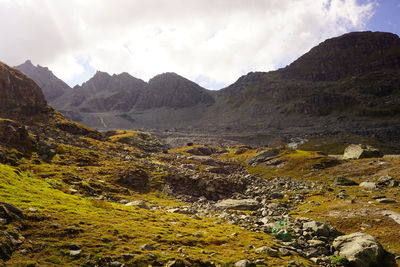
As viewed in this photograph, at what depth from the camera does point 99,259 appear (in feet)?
49.3

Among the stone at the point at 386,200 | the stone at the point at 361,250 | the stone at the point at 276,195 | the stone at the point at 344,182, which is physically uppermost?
the stone at the point at 361,250

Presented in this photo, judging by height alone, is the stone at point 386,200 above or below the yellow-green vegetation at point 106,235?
below

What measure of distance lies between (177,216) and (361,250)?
17.6 metres

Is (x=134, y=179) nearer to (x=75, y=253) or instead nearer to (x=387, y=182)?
(x=75, y=253)

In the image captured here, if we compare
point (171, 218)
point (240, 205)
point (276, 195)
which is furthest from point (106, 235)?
point (276, 195)

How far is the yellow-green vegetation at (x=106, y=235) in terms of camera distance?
15.4m

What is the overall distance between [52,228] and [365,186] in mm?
46497

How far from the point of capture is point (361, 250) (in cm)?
2033

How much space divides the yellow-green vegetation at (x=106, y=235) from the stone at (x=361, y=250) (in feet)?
17.5

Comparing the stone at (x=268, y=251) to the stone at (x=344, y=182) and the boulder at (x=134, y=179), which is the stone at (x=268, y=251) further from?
the stone at (x=344, y=182)

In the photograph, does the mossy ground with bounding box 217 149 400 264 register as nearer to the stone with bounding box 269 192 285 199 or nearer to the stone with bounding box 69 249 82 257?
the stone with bounding box 269 192 285 199

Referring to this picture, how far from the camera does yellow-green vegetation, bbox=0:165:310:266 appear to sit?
50.5ft

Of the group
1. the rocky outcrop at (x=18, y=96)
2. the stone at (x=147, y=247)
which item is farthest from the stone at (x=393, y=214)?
the rocky outcrop at (x=18, y=96)

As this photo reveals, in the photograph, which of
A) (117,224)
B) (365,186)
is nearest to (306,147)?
(365,186)
